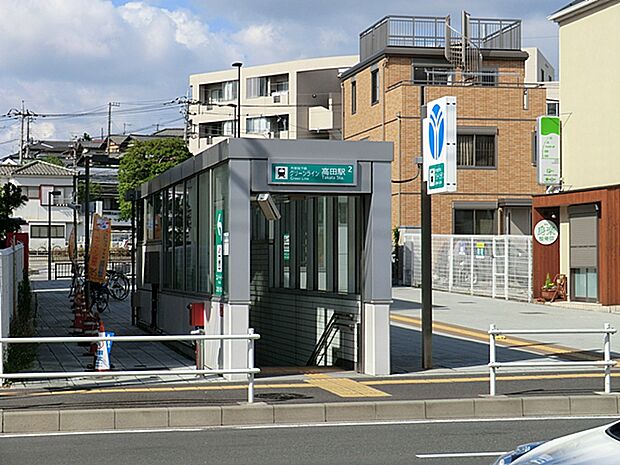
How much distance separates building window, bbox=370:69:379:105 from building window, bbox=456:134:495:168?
5019mm

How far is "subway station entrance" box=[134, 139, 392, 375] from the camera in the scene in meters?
14.5

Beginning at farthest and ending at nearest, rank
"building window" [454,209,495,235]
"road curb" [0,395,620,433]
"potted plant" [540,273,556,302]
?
"building window" [454,209,495,235] → "potted plant" [540,273,556,302] → "road curb" [0,395,620,433]

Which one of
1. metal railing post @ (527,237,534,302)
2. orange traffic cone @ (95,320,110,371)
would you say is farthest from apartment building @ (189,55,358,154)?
orange traffic cone @ (95,320,110,371)

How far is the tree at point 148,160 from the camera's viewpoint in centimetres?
6519

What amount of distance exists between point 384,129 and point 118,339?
32.7 metres

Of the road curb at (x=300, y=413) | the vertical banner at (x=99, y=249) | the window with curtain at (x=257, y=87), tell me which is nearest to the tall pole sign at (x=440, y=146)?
the road curb at (x=300, y=413)

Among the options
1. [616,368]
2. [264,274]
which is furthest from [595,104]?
[616,368]

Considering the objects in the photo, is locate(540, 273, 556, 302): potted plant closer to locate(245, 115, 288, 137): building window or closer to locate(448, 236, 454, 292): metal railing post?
locate(448, 236, 454, 292): metal railing post

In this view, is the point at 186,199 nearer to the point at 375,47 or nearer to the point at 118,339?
the point at 118,339

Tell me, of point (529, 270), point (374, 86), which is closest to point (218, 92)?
point (374, 86)

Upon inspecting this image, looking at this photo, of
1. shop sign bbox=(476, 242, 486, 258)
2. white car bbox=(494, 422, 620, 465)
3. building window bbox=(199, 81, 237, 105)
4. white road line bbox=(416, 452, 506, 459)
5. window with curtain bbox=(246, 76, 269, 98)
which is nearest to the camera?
white car bbox=(494, 422, 620, 465)

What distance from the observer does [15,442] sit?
397 inches

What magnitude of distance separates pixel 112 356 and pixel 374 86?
2928 cm

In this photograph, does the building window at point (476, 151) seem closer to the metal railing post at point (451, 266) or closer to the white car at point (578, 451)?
the metal railing post at point (451, 266)
